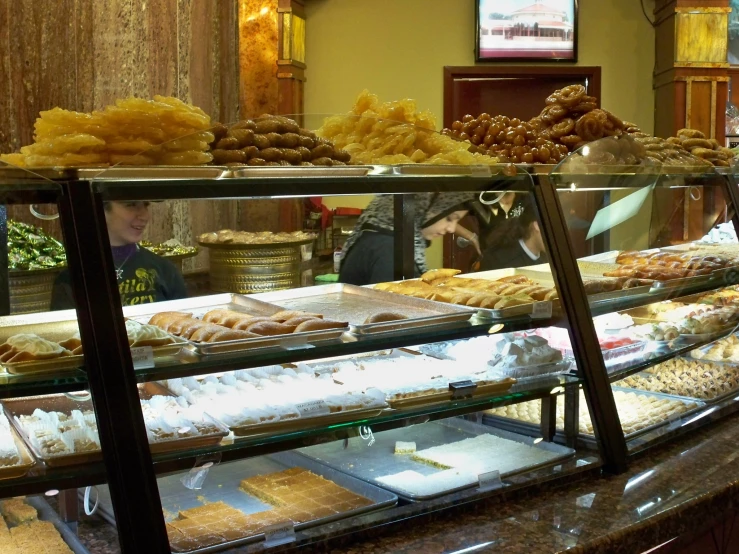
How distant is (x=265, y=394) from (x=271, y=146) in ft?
2.15

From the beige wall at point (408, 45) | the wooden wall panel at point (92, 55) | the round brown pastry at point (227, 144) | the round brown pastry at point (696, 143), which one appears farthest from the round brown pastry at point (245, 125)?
the beige wall at point (408, 45)

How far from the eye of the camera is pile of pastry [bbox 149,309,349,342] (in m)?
1.96

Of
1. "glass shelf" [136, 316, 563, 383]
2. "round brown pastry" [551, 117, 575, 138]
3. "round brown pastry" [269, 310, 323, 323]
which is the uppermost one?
"round brown pastry" [551, 117, 575, 138]

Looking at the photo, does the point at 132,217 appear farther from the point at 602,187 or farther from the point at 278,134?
the point at 602,187

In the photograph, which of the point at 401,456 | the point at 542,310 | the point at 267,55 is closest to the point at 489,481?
the point at 401,456

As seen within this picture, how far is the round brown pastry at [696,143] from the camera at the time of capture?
12.7 feet

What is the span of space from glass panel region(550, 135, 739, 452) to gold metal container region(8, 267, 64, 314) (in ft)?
4.75

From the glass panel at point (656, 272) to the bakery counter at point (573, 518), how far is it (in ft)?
0.66

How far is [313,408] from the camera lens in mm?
2029

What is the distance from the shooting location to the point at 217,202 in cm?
221

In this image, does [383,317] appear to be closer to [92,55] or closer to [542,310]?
[542,310]

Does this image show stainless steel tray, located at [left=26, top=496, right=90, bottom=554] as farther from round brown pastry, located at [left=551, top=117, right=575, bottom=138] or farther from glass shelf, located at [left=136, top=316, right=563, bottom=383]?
round brown pastry, located at [left=551, top=117, right=575, bottom=138]

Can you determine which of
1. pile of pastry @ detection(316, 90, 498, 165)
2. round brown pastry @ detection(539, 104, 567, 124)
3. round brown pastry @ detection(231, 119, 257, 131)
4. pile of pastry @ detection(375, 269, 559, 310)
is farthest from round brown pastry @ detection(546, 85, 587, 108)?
round brown pastry @ detection(231, 119, 257, 131)

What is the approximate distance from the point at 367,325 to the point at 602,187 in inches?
43.2
